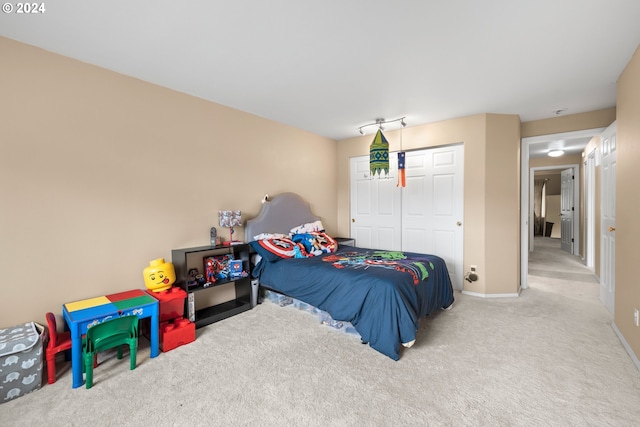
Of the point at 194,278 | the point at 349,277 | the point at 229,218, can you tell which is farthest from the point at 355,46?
the point at 194,278

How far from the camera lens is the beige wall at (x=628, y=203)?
7.47ft

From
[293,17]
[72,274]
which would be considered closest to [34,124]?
[72,274]

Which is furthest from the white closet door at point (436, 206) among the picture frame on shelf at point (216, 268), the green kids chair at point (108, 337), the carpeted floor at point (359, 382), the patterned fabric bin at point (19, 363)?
the patterned fabric bin at point (19, 363)

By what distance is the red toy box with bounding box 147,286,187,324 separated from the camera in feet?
8.65

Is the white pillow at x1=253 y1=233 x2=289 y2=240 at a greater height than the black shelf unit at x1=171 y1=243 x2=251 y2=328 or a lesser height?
greater

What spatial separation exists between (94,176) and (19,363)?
4.92ft

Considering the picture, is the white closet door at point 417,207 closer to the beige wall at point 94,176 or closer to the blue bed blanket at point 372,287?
the blue bed blanket at point 372,287

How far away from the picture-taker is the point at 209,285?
3.02 metres

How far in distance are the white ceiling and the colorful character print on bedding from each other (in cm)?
189

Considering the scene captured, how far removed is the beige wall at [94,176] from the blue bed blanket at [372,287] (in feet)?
3.97

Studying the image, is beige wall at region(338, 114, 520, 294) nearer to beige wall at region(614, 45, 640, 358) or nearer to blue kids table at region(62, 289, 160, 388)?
beige wall at region(614, 45, 640, 358)

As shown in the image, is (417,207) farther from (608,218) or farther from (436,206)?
(608,218)

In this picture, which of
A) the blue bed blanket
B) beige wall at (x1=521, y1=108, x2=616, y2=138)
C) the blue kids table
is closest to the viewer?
the blue kids table

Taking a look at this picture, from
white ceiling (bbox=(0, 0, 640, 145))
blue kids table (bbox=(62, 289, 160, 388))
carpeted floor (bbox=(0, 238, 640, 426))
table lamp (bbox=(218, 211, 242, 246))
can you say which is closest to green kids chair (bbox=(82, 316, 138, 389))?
blue kids table (bbox=(62, 289, 160, 388))
